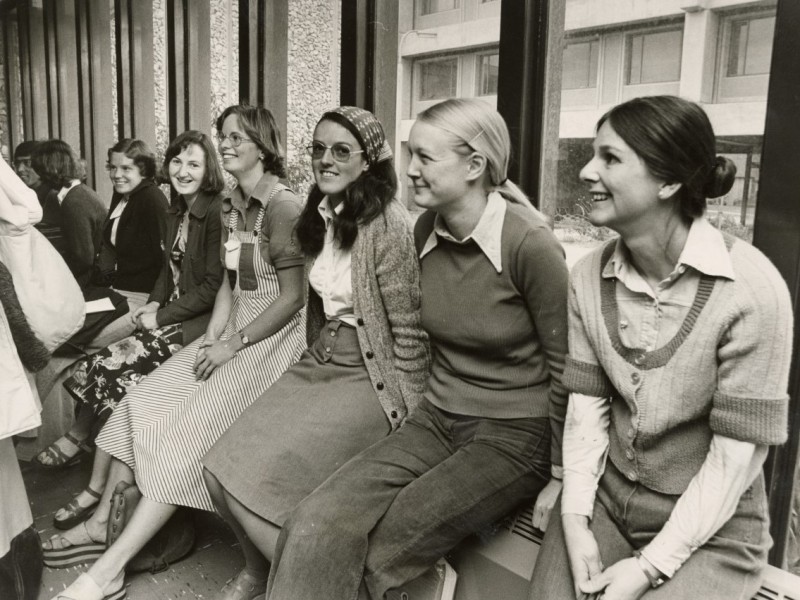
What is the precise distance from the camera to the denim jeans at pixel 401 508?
5.59ft

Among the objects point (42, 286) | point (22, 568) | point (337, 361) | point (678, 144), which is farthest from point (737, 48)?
point (22, 568)

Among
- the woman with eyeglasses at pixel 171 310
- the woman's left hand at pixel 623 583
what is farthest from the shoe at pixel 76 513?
the woman's left hand at pixel 623 583

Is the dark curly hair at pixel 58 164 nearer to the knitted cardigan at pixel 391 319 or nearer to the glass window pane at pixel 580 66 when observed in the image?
the knitted cardigan at pixel 391 319

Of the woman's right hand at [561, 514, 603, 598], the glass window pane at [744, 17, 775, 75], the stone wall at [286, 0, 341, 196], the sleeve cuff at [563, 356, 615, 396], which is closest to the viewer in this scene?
the woman's right hand at [561, 514, 603, 598]

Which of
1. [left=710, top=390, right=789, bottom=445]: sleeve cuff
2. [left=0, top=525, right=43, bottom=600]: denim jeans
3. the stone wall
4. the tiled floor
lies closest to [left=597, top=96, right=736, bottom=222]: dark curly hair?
[left=710, top=390, right=789, bottom=445]: sleeve cuff

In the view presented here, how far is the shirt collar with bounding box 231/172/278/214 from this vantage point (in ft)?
9.34

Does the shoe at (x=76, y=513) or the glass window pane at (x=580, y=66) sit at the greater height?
the glass window pane at (x=580, y=66)

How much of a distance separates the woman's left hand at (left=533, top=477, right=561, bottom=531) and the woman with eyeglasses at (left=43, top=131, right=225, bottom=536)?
157cm

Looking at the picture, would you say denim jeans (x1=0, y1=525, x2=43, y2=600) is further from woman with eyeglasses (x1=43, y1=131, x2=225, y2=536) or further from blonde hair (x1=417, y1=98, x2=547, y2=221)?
blonde hair (x1=417, y1=98, x2=547, y2=221)

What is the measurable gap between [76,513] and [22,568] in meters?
0.55

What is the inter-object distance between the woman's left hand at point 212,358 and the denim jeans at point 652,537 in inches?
→ 54.6

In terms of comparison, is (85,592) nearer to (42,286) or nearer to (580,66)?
(42,286)

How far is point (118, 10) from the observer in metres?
5.86

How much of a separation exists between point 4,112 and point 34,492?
7909mm
